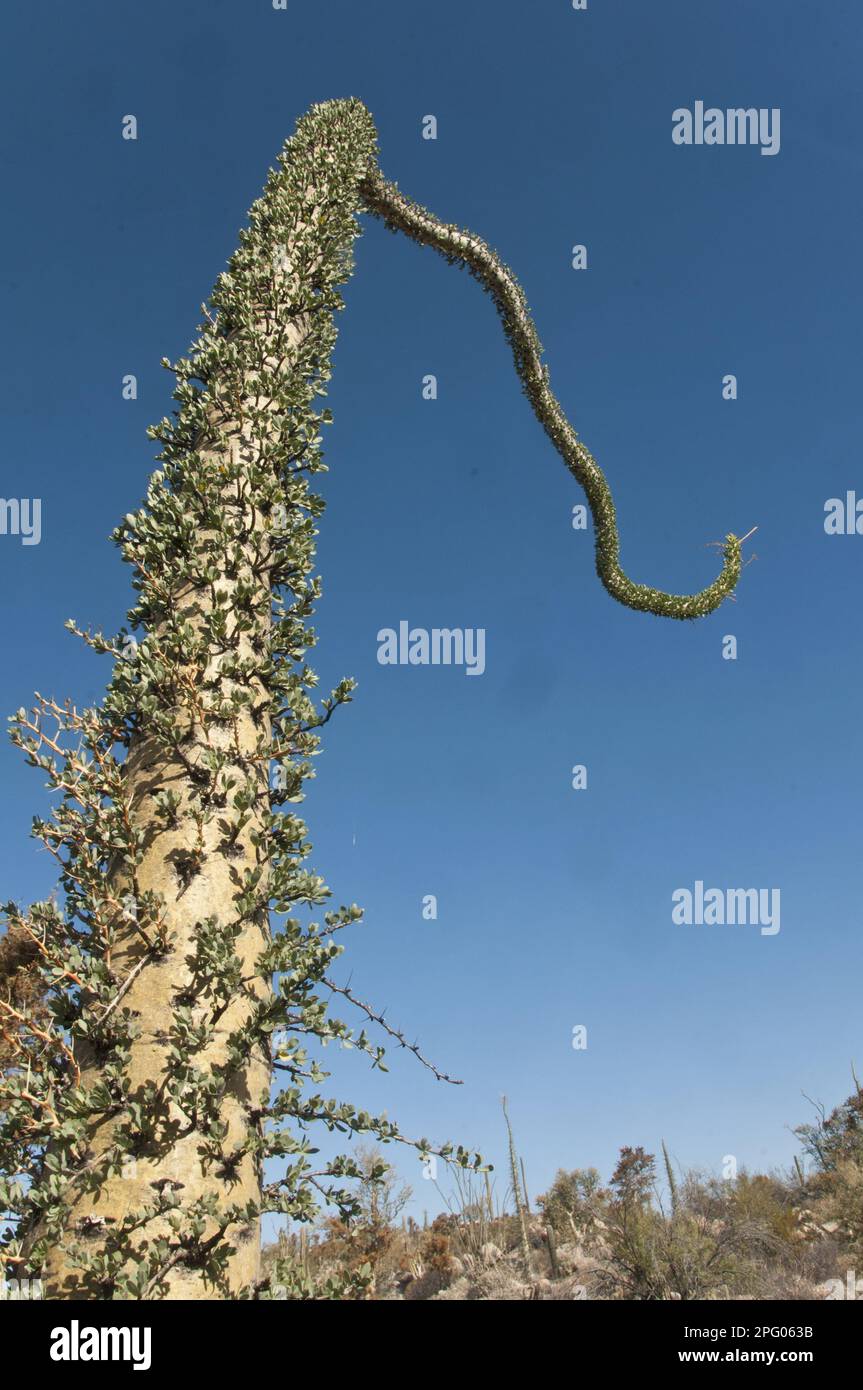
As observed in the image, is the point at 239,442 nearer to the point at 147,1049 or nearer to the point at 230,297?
the point at 230,297

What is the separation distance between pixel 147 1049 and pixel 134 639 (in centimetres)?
149

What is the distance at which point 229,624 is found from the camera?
3.07 m

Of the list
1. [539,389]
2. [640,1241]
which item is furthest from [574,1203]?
[539,389]

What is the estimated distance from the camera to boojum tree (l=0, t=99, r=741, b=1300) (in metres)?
2.12

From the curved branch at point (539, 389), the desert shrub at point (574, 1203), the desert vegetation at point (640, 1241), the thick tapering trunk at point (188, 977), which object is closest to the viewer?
the thick tapering trunk at point (188, 977)

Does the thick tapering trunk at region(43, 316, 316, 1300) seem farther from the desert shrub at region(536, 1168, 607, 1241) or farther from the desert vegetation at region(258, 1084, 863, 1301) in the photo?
the desert shrub at region(536, 1168, 607, 1241)

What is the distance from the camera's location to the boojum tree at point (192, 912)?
6.97 feet

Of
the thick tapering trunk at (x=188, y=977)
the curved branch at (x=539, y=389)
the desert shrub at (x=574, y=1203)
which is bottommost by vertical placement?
the desert shrub at (x=574, y=1203)

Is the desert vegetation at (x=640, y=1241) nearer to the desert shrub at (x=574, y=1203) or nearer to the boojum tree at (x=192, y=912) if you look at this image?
the desert shrub at (x=574, y=1203)

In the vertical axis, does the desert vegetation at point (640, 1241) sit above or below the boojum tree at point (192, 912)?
below

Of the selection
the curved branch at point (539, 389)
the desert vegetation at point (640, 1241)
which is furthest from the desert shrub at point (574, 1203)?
the curved branch at point (539, 389)

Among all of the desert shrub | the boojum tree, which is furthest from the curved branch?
the desert shrub

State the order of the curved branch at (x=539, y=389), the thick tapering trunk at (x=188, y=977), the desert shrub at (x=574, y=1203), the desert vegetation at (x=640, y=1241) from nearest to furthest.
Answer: the thick tapering trunk at (x=188, y=977) < the curved branch at (x=539, y=389) < the desert vegetation at (x=640, y=1241) < the desert shrub at (x=574, y=1203)
